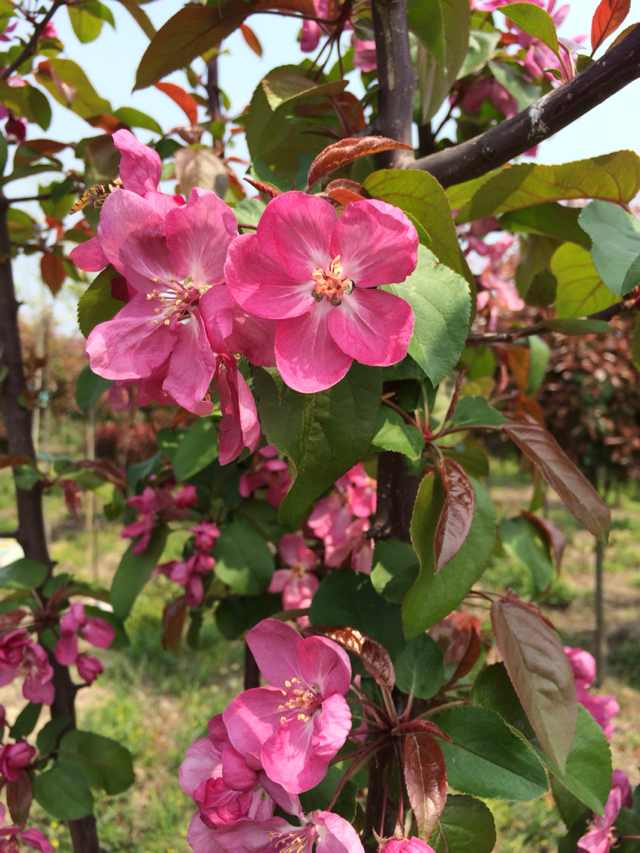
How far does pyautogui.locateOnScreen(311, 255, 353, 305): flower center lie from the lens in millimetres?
502

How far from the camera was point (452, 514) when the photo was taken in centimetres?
63

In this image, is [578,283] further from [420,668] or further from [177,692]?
[177,692]

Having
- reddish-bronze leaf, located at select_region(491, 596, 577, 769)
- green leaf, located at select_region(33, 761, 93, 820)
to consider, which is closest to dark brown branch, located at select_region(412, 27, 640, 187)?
reddish-bronze leaf, located at select_region(491, 596, 577, 769)

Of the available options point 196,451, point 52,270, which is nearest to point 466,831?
point 196,451

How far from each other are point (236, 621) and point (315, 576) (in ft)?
0.92

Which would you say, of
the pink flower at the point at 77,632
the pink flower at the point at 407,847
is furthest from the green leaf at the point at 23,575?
the pink flower at the point at 407,847

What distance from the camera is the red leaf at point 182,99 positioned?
1207 millimetres

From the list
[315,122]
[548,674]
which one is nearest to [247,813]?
[548,674]

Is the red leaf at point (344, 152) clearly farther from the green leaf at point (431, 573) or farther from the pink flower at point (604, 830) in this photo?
the pink flower at point (604, 830)

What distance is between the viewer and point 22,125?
142cm

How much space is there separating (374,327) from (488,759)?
39 cm

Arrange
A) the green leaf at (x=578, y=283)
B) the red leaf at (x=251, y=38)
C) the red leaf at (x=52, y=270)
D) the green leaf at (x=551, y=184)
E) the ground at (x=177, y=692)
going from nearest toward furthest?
1. the green leaf at (x=551, y=184)
2. the green leaf at (x=578, y=283)
3. the red leaf at (x=251, y=38)
4. the red leaf at (x=52, y=270)
5. the ground at (x=177, y=692)

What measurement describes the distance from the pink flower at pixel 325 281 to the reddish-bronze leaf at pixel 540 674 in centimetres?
29

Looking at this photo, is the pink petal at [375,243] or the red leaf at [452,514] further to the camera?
the red leaf at [452,514]
